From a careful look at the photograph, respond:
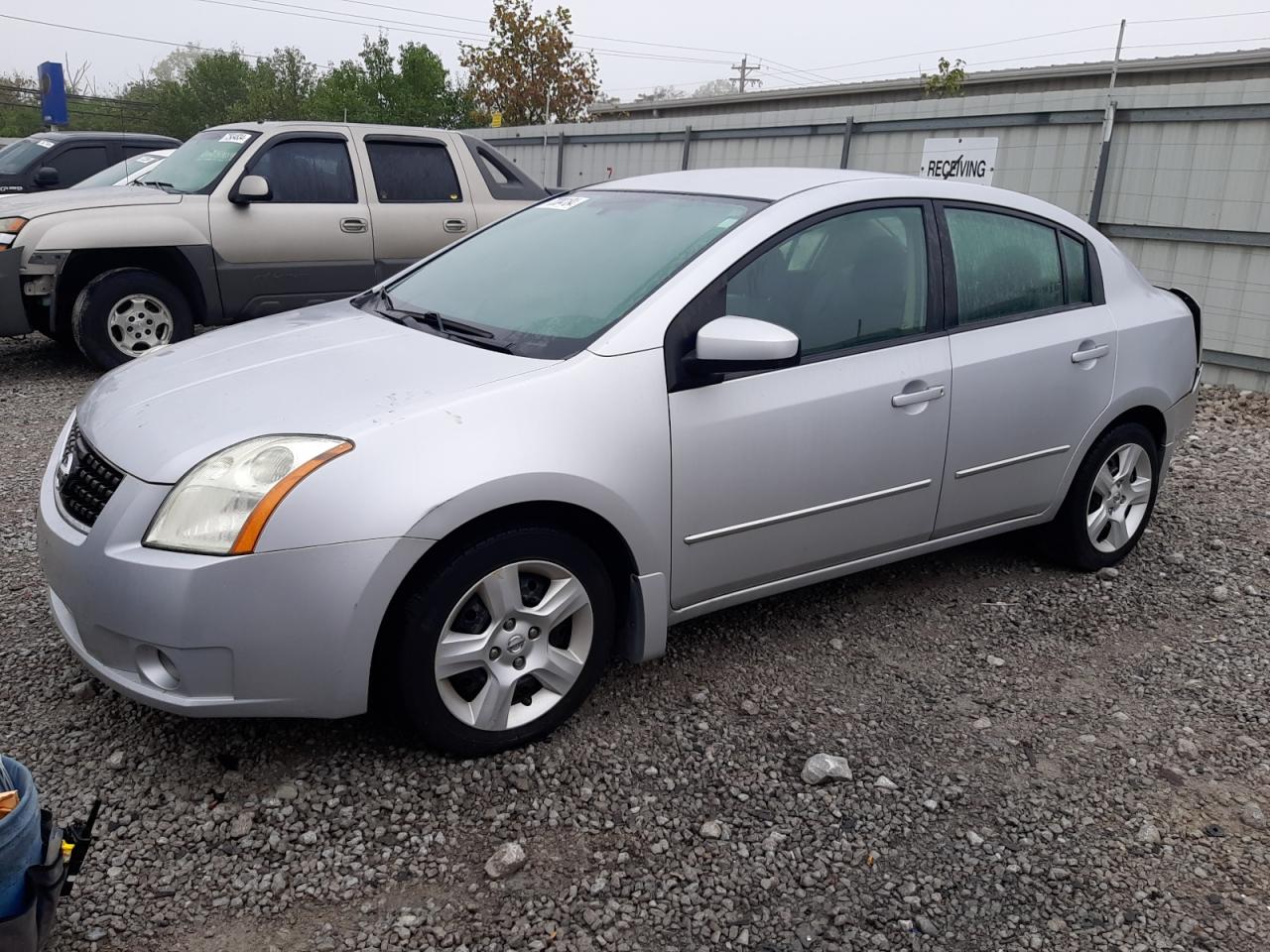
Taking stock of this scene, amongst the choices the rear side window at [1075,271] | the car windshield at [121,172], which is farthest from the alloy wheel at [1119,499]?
the car windshield at [121,172]

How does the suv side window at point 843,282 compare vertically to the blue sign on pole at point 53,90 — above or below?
below

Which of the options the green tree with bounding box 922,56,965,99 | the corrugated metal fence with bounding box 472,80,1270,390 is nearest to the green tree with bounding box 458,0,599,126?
the green tree with bounding box 922,56,965,99

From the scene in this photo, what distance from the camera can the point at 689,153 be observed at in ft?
46.3

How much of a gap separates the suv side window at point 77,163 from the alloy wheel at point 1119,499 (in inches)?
455

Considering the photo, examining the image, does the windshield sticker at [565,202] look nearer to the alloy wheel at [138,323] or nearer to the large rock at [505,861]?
the large rock at [505,861]

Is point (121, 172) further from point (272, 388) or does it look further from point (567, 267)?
point (272, 388)

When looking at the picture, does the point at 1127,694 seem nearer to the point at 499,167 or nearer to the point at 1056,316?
the point at 1056,316

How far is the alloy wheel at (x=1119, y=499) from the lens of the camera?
14.4 ft

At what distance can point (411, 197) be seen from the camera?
8375 mm

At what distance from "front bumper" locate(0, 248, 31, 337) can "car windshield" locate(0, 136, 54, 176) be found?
5.54 meters

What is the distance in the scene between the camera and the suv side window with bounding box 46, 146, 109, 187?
11.8 m

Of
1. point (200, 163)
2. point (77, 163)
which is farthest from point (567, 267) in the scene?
point (77, 163)

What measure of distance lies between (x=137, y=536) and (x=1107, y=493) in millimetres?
3695

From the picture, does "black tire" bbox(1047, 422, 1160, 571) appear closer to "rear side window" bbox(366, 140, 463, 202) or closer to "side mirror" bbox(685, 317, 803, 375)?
"side mirror" bbox(685, 317, 803, 375)
